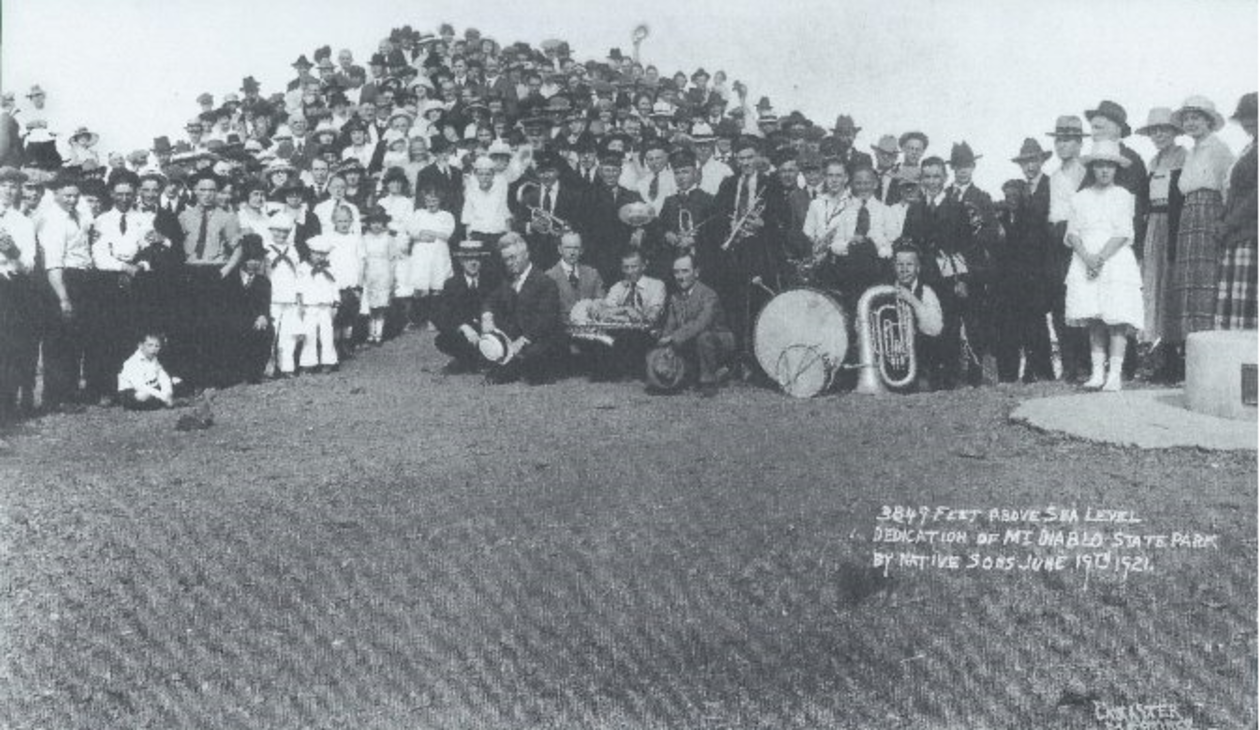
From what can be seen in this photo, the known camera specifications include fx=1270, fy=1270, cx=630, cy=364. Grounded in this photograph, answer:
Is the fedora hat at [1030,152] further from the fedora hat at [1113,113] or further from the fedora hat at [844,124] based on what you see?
the fedora hat at [844,124]

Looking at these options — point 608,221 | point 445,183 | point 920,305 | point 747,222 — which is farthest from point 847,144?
point 445,183

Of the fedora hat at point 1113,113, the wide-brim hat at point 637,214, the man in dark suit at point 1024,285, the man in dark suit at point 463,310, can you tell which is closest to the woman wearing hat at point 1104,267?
the fedora hat at point 1113,113

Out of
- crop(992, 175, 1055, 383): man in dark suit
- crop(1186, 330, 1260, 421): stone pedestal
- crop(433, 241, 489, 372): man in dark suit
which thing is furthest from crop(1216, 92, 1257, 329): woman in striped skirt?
crop(433, 241, 489, 372): man in dark suit

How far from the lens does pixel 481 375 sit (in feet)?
29.1

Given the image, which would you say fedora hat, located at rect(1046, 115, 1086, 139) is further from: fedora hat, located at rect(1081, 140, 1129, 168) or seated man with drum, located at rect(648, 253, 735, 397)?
seated man with drum, located at rect(648, 253, 735, 397)

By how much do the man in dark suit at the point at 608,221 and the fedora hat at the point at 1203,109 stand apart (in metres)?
3.73

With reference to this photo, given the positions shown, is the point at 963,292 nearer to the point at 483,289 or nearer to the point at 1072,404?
the point at 1072,404

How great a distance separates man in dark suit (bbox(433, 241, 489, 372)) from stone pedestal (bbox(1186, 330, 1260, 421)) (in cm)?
453

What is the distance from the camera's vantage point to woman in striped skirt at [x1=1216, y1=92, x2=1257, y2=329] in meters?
6.55

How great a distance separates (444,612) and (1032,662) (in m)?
2.20

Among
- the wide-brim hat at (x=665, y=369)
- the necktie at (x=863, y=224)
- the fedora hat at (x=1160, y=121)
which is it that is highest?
the fedora hat at (x=1160, y=121)

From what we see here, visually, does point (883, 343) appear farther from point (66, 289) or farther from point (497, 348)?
point (66, 289)

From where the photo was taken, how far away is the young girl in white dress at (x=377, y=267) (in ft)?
33.8

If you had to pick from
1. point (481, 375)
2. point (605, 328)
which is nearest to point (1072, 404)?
point (605, 328)
